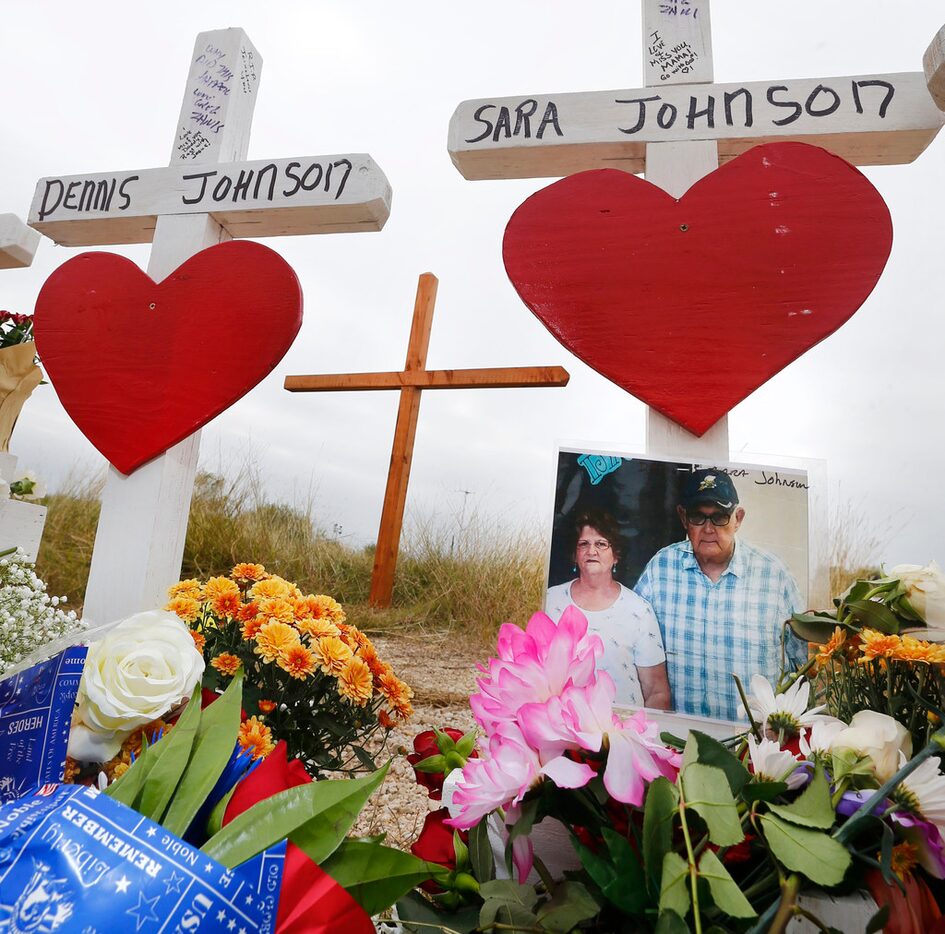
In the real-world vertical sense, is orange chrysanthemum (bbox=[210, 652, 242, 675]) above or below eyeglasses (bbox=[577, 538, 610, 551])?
below

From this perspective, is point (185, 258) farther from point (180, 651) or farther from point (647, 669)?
point (647, 669)

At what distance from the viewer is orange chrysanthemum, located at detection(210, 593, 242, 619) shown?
125cm

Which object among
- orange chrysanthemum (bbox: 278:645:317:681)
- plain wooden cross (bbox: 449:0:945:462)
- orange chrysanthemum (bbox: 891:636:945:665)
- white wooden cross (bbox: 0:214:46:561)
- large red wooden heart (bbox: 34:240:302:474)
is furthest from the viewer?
white wooden cross (bbox: 0:214:46:561)

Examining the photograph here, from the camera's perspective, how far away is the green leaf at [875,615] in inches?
29.0

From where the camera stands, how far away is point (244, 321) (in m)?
1.43

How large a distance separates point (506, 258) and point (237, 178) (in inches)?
30.3

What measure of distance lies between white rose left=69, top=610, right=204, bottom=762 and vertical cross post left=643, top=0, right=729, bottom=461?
0.80 m

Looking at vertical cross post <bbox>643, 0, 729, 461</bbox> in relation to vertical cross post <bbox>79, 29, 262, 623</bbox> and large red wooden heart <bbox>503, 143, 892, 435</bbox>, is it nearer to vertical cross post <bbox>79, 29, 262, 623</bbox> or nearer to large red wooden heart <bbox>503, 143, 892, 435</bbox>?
large red wooden heart <bbox>503, 143, 892, 435</bbox>

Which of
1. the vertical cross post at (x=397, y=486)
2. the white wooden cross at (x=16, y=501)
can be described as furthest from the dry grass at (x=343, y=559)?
the white wooden cross at (x=16, y=501)

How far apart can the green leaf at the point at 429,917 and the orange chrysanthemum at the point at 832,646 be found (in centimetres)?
47

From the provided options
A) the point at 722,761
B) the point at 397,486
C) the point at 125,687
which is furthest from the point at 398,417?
the point at 722,761

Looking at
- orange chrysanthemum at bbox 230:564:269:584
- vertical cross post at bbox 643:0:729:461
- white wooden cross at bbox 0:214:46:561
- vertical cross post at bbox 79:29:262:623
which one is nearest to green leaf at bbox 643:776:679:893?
vertical cross post at bbox 643:0:729:461

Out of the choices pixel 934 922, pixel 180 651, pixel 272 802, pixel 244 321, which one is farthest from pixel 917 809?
pixel 244 321

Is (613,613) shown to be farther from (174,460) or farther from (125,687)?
(174,460)
